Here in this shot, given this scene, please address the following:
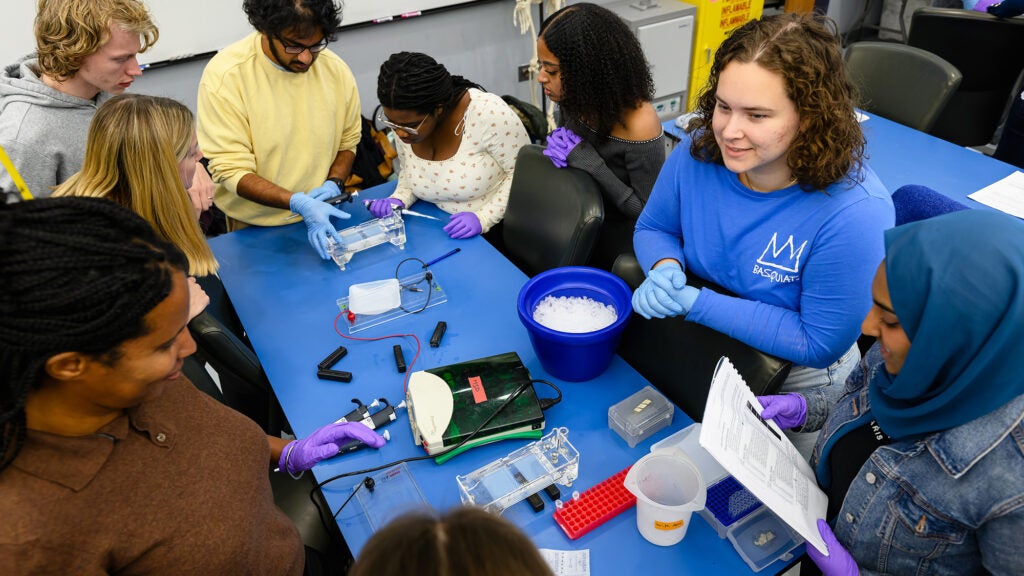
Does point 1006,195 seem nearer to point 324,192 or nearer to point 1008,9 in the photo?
point 1008,9

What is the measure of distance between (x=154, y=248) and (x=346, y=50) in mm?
3134

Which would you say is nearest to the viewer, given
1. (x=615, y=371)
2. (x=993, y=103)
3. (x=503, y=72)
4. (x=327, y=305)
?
(x=615, y=371)

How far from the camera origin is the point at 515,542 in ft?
2.22

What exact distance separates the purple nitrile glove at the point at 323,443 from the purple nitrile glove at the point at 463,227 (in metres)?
0.92

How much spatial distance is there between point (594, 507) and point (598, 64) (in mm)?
1416

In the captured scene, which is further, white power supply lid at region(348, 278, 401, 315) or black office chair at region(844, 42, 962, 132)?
black office chair at region(844, 42, 962, 132)

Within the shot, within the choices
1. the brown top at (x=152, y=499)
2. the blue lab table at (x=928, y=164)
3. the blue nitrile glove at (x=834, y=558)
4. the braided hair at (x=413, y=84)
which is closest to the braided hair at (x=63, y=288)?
the brown top at (x=152, y=499)

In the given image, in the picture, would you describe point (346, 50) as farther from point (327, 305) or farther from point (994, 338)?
point (994, 338)

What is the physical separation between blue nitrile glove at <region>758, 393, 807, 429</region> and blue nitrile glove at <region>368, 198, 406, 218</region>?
4.87 feet

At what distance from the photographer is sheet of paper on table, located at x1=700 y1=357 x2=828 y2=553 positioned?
1025 mm

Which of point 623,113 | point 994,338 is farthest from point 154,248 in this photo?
point 623,113

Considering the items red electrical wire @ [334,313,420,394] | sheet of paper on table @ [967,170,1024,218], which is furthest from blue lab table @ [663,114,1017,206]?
red electrical wire @ [334,313,420,394]

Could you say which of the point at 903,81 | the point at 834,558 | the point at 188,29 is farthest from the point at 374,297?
the point at 903,81

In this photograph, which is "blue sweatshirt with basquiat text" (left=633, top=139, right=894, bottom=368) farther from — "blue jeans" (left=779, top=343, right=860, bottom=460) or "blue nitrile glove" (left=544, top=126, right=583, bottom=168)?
"blue nitrile glove" (left=544, top=126, right=583, bottom=168)
